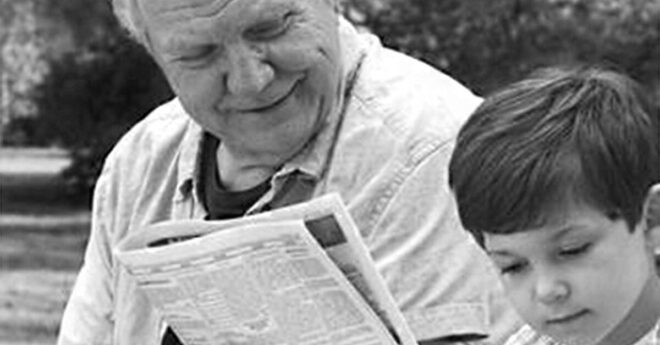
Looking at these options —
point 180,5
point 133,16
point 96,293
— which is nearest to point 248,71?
point 180,5

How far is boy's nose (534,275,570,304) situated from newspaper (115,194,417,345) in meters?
0.42

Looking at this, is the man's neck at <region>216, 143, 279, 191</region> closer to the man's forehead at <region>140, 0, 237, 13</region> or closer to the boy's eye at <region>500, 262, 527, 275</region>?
the man's forehead at <region>140, 0, 237, 13</region>

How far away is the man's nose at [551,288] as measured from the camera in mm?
2221

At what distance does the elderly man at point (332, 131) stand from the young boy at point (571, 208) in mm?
567

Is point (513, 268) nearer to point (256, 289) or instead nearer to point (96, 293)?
point (256, 289)

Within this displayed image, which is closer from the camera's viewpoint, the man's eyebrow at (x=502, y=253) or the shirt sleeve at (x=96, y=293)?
the man's eyebrow at (x=502, y=253)

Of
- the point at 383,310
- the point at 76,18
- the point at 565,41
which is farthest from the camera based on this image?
the point at 76,18

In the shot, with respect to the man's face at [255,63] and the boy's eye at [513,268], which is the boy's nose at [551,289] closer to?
the boy's eye at [513,268]

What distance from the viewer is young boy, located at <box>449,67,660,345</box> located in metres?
2.23

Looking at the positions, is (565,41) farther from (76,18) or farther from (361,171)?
(361,171)

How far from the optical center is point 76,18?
44.3 ft

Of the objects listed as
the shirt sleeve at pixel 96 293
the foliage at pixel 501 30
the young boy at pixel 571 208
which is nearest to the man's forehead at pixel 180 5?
the shirt sleeve at pixel 96 293

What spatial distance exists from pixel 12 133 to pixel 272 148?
1377 cm

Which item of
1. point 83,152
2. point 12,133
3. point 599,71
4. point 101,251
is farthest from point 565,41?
point 599,71
